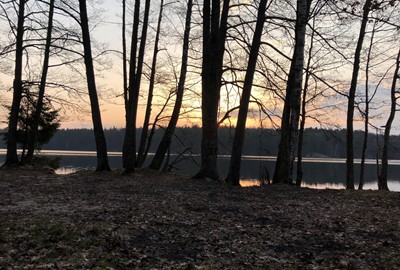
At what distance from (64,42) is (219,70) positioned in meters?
8.43

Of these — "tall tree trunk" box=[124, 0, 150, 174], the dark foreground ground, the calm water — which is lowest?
the calm water

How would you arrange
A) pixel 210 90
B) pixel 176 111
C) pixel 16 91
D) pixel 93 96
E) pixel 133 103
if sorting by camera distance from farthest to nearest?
1. pixel 176 111
2. pixel 16 91
3. pixel 93 96
4. pixel 133 103
5. pixel 210 90

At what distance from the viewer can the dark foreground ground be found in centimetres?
513

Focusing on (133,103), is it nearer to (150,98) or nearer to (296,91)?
(150,98)

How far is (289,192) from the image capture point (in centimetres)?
1169

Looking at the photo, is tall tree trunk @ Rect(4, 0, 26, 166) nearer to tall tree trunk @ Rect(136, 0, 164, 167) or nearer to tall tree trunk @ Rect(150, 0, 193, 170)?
tall tree trunk @ Rect(136, 0, 164, 167)

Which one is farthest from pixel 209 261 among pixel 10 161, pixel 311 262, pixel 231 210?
pixel 10 161

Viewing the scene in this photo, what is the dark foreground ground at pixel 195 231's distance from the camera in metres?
5.13

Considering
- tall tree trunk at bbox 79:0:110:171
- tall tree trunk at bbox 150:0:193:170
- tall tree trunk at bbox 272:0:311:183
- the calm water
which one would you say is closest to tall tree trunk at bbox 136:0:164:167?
tall tree trunk at bbox 150:0:193:170

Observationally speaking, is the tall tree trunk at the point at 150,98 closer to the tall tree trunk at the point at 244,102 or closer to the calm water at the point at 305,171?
the calm water at the point at 305,171

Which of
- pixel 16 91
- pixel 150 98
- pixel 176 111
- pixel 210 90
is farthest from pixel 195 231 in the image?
pixel 150 98

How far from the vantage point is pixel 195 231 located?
6.58 metres

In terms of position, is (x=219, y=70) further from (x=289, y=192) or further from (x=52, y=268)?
(x=52, y=268)

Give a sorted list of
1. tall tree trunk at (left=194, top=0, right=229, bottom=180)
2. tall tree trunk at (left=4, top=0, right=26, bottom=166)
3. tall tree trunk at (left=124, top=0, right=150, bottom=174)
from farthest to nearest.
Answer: tall tree trunk at (left=4, top=0, right=26, bottom=166) < tall tree trunk at (left=124, top=0, right=150, bottom=174) < tall tree trunk at (left=194, top=0, right=229, bottom=180)
